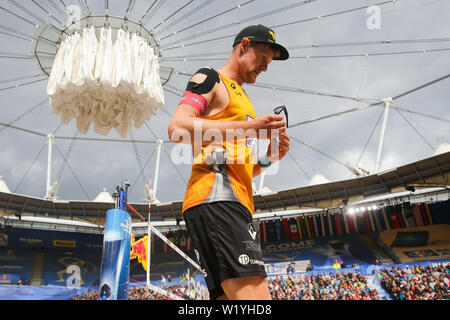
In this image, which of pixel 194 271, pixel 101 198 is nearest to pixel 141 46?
pixel 194 271

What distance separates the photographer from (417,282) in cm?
2064

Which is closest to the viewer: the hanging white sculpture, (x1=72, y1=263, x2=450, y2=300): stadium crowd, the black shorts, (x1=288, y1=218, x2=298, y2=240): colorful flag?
the black shorts

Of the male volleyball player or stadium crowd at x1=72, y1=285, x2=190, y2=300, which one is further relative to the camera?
stadium crowd at x1=72, y1=285, x2=190, y2=300

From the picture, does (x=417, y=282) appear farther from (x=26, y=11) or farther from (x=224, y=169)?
(x=26, y=11)

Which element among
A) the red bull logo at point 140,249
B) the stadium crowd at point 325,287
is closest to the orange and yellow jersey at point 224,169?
the red bull logo at point 140,249

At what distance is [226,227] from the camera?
1866 mm

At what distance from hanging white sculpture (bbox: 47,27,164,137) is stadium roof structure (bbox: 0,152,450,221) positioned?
21.0m

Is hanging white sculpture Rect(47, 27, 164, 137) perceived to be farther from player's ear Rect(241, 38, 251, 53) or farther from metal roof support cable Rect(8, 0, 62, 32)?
player's ear Rect(241, 38, 251, 53)

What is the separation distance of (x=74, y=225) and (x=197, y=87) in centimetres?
3855

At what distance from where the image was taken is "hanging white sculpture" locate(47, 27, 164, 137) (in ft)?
30.5

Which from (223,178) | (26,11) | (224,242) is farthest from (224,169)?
(26,11)

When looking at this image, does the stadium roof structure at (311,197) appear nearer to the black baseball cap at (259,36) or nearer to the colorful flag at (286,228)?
the colorful flag at (286,228)
